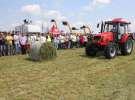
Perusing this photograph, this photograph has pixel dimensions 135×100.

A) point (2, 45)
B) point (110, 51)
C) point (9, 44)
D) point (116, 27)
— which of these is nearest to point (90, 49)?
point (110, 51)

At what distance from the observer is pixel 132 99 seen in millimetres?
9773

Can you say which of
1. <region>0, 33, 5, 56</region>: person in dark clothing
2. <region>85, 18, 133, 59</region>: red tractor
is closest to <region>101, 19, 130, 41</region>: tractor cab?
<region>85, 18, 133, 59</region>: red tractor

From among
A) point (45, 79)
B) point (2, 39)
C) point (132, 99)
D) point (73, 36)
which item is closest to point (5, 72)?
point (45, 79)

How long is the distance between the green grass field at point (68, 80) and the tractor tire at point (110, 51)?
69 cm

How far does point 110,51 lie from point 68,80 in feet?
20.5

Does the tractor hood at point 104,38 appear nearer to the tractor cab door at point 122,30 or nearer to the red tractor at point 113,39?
the red tractor at point 113,39

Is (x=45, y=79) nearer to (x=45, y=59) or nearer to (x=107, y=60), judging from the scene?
(x=45, y=59)

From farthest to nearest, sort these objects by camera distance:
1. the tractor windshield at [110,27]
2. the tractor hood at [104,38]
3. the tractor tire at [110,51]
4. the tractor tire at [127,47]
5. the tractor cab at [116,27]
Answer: the tractor tire at [127,47] < the tractor windshield at [110,27] < the tractor cab at [116,27] < the tractor hood at [104,38] < the tractor tire at [110,51]

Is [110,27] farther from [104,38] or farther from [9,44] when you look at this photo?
[9,44]

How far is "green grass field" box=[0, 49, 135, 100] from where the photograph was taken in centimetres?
1030

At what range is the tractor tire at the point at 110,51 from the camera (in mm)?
17978

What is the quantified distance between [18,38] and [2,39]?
4.24ft

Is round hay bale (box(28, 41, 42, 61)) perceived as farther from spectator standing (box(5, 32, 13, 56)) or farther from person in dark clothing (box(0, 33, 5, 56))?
spectator standing (box(5, 32, 13, 56))

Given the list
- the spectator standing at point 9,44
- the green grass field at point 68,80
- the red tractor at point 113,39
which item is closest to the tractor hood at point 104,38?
the red tractor at point 113,39
